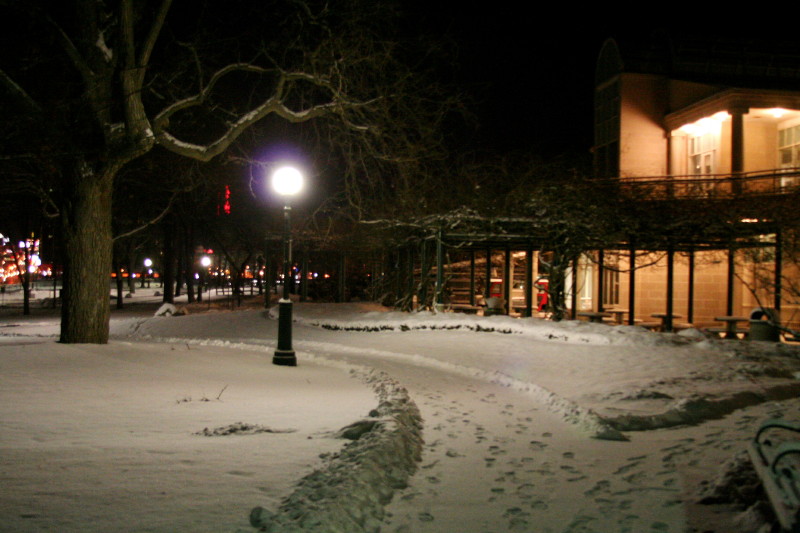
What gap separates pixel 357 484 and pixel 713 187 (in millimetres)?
18618

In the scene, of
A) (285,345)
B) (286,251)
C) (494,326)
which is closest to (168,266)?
(494,326)

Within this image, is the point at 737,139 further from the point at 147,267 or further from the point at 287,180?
the point at 147,267

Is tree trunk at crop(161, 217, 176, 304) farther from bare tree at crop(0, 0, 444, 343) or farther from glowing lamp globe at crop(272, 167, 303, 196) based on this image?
glowing lamp globe at crop(272, 167, 303, 196)

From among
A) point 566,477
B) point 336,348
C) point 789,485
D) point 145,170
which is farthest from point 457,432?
point 145,170

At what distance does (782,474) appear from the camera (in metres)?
3.95

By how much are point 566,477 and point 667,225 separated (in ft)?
46.0

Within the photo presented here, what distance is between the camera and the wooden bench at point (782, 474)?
342 cm

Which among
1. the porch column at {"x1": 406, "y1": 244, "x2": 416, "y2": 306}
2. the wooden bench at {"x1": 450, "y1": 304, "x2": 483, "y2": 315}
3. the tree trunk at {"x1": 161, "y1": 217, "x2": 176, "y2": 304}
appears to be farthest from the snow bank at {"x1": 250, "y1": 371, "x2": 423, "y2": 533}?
the tree trunk at {"x1": 161, "y1": 217, "x2": 176, "y2": 304}

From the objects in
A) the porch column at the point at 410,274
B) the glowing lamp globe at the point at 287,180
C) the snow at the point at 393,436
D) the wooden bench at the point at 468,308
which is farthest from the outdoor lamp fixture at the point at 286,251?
the wooden bench at the point at 468,308

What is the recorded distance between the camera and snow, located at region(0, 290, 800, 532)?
4637 millimetres

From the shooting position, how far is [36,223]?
39094 millimetres

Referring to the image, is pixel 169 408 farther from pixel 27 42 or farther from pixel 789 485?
pixel 27 42

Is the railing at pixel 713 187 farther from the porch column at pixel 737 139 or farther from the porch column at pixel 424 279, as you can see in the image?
the porch column at pixel 424 279

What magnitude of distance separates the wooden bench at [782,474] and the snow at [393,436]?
385 millimetres
